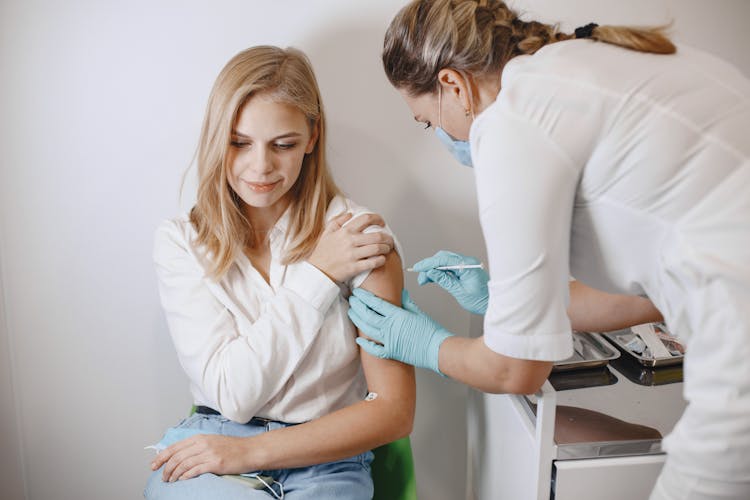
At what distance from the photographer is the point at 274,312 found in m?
1.38

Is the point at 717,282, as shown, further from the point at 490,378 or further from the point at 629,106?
the point at 490,378

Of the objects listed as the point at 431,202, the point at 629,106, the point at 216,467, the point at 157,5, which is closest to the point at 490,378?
the point at 629,106

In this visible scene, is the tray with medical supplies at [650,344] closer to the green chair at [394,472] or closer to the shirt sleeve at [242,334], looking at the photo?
the green chair at [394,472]

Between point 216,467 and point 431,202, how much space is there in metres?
0.90

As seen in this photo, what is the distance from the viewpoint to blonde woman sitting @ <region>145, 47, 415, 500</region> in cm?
135

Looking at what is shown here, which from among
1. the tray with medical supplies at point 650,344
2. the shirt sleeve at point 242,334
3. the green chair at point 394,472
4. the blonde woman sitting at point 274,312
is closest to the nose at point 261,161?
the blonde woman sitting at point 274,312

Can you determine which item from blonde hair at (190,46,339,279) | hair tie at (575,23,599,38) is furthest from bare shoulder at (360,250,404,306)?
hair tie at (575,23,599,38)

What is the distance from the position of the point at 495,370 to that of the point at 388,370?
0.38 metres

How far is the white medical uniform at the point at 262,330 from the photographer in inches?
53.6

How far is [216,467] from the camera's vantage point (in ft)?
4.32

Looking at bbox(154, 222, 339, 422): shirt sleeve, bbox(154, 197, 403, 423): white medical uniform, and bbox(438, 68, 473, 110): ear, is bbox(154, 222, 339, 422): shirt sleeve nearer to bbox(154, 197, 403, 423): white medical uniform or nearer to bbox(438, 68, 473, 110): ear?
bbox(154, 197, 403, 423): white medical uniform

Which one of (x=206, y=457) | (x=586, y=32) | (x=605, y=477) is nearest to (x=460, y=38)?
(x=586, y=32)

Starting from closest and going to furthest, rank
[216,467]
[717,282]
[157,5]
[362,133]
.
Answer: [717,282] → [216,467] → [157,5] → [362,133]

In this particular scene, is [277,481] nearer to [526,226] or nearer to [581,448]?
[581,448]
